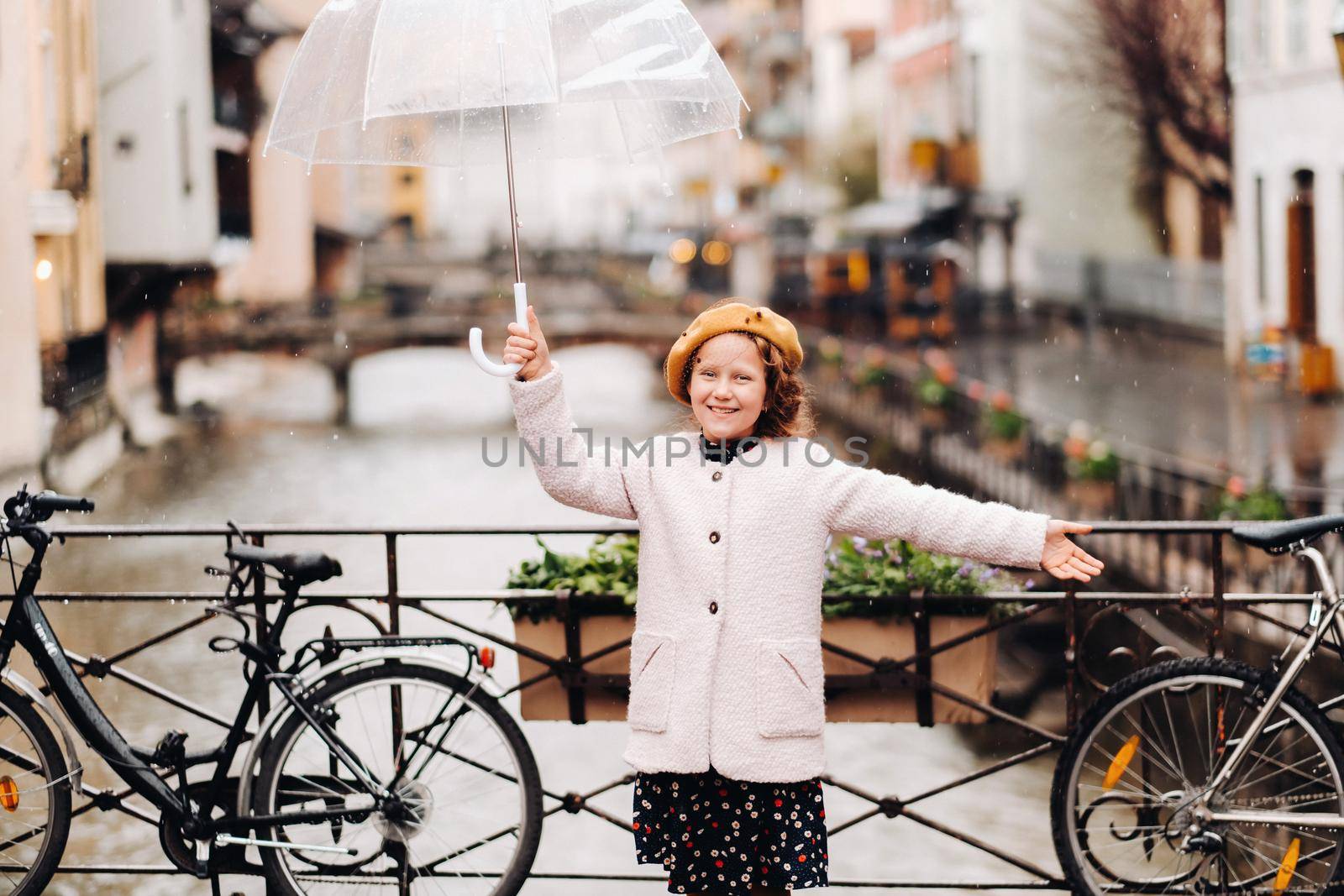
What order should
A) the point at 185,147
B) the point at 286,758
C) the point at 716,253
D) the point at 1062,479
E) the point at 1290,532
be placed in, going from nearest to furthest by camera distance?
1. the point at 1290,532
2. the point at 286,758
3. the point at 185,147
4. the point at 1062,479
5. the point at 716,253

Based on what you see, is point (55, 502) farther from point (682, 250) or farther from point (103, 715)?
point (682, 250)

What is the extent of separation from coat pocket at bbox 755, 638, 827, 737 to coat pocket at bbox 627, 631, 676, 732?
0.16 m

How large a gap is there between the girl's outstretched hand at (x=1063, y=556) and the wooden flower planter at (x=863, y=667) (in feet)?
2.83

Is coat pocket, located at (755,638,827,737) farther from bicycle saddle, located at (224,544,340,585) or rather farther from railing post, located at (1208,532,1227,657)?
railing post, located at (1208,532,1227,657)

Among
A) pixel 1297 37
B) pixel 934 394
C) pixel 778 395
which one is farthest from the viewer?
pixel 934 394

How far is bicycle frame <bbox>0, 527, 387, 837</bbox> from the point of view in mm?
3160

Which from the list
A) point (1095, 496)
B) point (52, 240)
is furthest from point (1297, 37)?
point (52, 240)

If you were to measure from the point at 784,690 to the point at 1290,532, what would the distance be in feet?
3.67

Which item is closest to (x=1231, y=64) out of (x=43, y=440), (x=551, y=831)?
(x=551, y=831)

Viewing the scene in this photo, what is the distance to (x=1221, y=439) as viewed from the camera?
713 inches

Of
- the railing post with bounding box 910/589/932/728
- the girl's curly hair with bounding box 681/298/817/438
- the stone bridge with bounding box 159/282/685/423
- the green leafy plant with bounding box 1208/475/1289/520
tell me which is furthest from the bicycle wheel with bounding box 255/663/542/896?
the stone bridge with bounding box 159/282/685/423

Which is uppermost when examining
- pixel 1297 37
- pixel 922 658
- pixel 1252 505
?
pixel 1297 37

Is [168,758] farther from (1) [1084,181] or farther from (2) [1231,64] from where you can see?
(1) [1084,181]

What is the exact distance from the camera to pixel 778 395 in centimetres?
283
